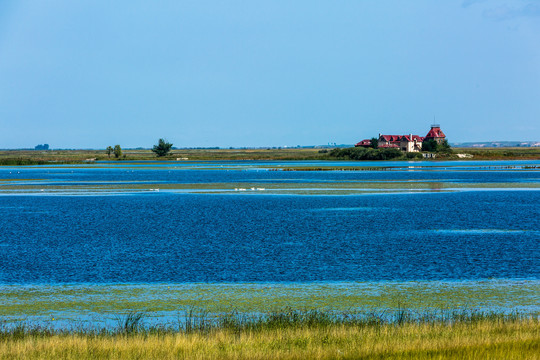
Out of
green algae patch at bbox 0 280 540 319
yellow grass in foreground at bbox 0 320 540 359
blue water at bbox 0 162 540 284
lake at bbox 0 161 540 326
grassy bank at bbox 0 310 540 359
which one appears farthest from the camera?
blue water at bbox 0 162 540 284

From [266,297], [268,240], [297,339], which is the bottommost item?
[268,240]

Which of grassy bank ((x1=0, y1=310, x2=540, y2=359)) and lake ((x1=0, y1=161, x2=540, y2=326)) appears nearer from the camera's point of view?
grassy bank ((x1=0, y1=310, x2=540, y2=359))

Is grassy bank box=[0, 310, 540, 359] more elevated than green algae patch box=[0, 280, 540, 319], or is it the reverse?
grassy bank box=[0, 310, 540, 359]

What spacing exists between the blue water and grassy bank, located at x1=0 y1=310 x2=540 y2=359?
7713 mm

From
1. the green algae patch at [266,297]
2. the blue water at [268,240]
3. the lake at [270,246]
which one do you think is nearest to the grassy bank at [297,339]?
the green algae patch at [266,297]

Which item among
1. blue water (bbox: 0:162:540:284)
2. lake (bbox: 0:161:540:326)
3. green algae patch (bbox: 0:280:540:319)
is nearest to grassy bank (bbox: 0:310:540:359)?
green algae patch (bbox: 0:280:540:319)

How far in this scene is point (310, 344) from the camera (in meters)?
15.7

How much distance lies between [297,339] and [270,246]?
780 inches

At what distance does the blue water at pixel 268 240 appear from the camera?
1105 inches

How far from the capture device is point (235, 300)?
22531mm

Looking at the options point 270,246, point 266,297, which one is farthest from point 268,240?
point 266,297

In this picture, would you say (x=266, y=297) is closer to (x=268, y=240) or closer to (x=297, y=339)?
(x=297, y=339)

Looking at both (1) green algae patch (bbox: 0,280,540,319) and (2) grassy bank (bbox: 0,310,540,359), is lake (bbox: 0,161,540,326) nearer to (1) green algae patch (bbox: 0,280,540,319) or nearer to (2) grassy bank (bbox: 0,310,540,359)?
(1) green algae patch (bbox: 0,280,540,319)

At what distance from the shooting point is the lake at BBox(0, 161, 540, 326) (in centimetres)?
2536
